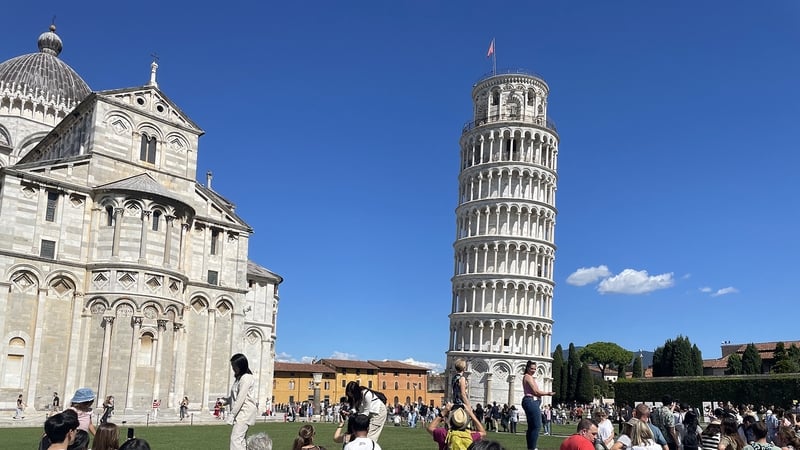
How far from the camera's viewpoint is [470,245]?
2842 inches

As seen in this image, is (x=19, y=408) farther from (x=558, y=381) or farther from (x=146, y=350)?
(x=558, y=381)

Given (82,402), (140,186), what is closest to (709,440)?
(82,402)

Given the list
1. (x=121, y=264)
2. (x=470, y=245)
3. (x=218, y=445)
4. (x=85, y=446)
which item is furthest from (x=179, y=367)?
(x=470, y=245)

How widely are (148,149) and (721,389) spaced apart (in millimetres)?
48125

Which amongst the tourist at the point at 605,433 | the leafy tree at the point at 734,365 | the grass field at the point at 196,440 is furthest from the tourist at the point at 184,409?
the leafy tree at the point at 734,365

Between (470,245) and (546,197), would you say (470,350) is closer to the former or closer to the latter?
(470,245)

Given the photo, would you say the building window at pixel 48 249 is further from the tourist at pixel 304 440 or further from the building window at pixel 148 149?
the tourist at pixel 304 440

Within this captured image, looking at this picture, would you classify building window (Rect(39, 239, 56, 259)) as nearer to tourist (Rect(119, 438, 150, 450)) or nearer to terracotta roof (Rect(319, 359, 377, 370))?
tourist (Rect(119, 438, 150, 450))

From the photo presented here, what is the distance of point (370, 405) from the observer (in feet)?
34.4

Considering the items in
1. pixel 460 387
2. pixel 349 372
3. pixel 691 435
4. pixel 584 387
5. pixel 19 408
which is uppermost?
pixel 460 387

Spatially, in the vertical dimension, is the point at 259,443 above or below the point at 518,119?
below

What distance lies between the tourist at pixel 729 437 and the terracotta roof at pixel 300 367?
283ft

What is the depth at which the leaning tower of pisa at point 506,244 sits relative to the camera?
68688mm

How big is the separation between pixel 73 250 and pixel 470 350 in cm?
4184
